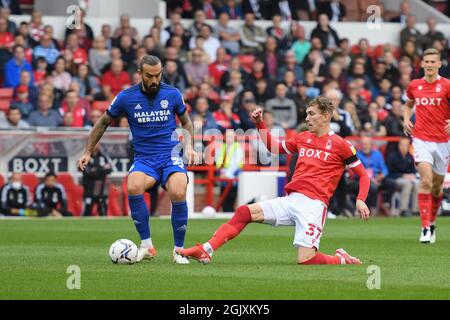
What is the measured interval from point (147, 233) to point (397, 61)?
682 inches

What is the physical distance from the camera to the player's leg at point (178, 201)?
1297cm

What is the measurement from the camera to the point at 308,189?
12758 millimetres

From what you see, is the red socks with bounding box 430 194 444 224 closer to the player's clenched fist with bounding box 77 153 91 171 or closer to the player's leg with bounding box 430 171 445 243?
the player's leg with bounding box 430 171 445 243

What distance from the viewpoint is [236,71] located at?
88.5 feet

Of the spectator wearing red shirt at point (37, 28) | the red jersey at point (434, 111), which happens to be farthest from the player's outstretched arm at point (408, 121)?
the spectator wearing red shirt at point (37, 28)

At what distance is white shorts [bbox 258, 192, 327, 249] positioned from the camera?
41.4ft

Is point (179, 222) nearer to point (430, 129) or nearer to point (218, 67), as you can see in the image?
point (430, 129)

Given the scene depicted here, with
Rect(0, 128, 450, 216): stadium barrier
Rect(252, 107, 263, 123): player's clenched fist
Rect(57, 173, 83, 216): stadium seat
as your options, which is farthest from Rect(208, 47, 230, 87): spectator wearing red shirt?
Rect(252, 107, 263, 123): player's clenched fist

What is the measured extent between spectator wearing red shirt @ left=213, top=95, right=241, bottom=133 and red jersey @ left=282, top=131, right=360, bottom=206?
1194 cm

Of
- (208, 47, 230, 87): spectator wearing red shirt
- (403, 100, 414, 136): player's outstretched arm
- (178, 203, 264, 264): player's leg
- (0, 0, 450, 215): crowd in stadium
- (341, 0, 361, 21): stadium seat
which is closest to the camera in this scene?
(178, 203, 264, 264): player's leg

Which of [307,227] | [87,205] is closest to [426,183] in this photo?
[307,227]

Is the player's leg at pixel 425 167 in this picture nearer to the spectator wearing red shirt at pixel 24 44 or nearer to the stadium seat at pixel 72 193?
the stadium seat at pixel 72 193

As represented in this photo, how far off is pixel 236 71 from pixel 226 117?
2.02m
